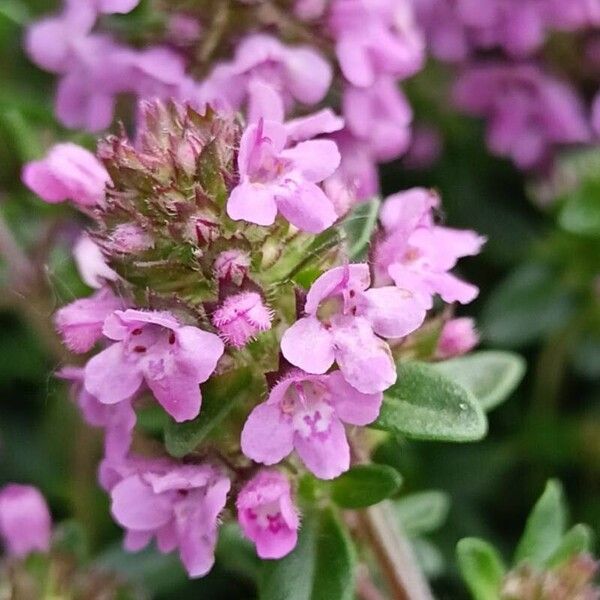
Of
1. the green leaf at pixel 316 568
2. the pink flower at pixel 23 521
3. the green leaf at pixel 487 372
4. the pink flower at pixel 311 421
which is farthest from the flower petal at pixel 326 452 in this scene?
the pink flower at pixel 23 521

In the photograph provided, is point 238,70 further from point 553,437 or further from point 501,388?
point 553,437

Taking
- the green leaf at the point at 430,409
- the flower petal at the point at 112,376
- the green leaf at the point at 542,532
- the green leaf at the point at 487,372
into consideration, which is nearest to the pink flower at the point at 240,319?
the flower petal at the point at 112,376

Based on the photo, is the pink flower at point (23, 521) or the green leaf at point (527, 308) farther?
the green leaf at point (527, 308)

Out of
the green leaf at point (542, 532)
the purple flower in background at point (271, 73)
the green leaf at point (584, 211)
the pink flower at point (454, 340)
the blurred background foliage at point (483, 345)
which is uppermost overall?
the purple flower in background at point (271, 73)

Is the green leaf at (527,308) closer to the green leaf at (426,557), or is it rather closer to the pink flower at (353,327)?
the green leaf at (426,557)

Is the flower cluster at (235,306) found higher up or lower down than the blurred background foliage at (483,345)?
higher up

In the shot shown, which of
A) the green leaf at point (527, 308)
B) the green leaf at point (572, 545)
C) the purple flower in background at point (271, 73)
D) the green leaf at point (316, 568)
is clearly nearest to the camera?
the green leaf at point (316, 568)

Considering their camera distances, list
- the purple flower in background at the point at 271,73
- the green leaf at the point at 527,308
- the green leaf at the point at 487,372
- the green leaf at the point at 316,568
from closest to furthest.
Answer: the green leaf at the point at 316,568, the green leaf at the point at 487,372, the purple flower in background at the point at 271,73, the green leaf at the point at 527,308
